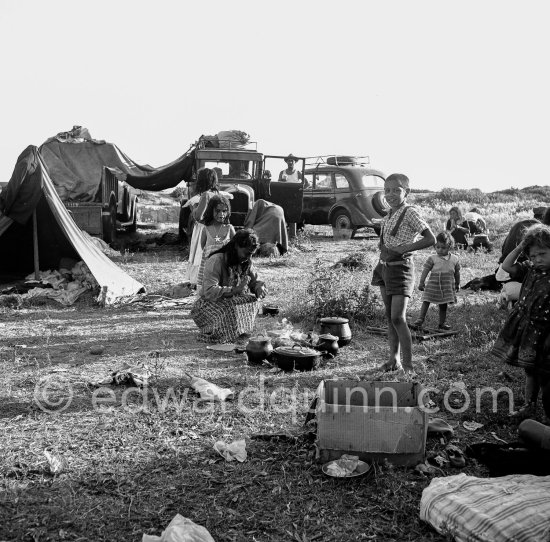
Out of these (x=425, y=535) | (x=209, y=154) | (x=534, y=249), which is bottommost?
(x=425, y=535)

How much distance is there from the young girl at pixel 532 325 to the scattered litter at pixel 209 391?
5.69ft

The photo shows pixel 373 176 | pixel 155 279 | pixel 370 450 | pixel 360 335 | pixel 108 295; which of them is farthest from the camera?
pixel 373 176

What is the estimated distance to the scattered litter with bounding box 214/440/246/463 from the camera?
3.22 meters

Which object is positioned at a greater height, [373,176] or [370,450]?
[373,176]

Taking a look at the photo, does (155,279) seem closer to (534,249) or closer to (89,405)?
(89,405)

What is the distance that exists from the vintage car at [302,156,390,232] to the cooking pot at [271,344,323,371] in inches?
437

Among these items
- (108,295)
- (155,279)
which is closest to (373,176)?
(155,279)

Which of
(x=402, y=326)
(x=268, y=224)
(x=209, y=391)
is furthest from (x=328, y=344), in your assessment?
(x=268, y=224)

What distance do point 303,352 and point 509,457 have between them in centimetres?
201

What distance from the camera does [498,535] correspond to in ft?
7.56

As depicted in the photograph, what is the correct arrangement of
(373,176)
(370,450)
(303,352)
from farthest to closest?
(373,176) → (303,352) → (370,450)

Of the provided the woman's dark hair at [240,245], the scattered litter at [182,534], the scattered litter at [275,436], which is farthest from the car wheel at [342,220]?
the scattered litter at [182,534]

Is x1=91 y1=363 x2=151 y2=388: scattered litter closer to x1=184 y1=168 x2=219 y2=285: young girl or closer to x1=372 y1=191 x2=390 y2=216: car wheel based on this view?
x1=184 y1=168 x2=219 y2=285: young girl

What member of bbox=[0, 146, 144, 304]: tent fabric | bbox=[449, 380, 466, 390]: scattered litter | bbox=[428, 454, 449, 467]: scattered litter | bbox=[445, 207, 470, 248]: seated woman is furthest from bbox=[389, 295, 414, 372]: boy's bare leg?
bbox=[445, 207, 470, 248]: seated woman
